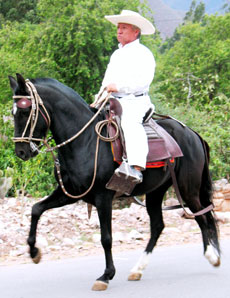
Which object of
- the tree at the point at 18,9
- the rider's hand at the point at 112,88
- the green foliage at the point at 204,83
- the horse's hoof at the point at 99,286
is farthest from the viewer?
the tree at the point at 18,9

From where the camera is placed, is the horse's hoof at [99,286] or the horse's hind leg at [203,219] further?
the horse's hind leg at [203,219]

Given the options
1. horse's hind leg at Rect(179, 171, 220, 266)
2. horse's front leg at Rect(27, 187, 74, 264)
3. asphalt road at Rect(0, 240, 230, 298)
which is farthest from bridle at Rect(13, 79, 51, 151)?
horse's hind leg at Rect(179, 171, 220, 266)

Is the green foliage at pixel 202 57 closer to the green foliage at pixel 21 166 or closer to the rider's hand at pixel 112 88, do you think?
the green foliage at pixel 21 166

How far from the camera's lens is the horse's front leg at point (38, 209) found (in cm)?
565

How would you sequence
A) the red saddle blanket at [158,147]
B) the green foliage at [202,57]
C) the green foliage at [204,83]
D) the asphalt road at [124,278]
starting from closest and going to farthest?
1. the asphalt road at [124,278]
2. the red saddle blanket at [158,147]
3. the green foliage at [204,83]
4. the green foliage at [202,57]

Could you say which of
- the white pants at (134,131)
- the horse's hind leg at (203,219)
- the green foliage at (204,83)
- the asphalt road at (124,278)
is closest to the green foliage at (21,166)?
the green foliage at (204,83)

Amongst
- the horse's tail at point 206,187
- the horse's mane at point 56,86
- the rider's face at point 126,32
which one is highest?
the rider's face at point 126,32

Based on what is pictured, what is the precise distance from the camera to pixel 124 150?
5.64 meters

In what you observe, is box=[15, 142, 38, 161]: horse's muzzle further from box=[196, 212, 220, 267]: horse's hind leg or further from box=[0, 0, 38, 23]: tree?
box=[0, 0, 38, 23]: tree

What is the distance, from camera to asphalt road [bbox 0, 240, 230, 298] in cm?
503

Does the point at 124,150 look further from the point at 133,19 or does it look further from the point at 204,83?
the point at 204,83

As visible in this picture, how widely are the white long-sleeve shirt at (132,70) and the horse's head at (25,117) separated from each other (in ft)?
3.23

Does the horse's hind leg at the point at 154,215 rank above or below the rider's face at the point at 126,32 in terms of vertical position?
below

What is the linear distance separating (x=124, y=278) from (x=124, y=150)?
150 cm
